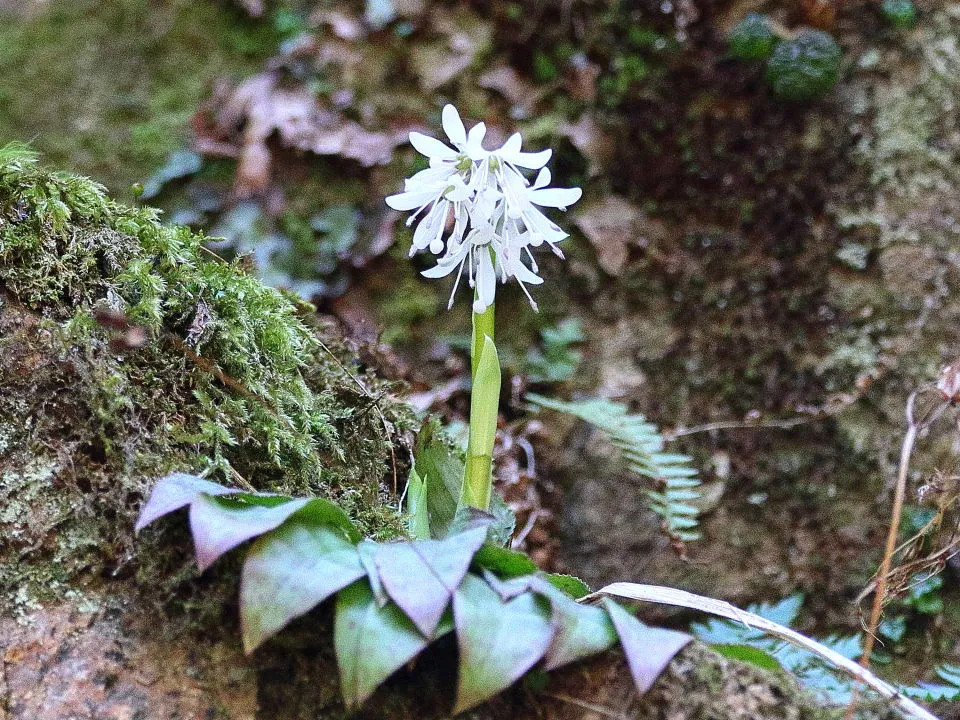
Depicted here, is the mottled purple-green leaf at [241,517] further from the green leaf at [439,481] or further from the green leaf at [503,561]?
the green leaf at [439,481]

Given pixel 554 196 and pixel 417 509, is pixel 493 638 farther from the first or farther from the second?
pixel 554 196

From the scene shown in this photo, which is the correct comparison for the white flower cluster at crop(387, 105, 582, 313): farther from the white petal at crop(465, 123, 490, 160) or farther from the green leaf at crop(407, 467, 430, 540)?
the green leaf at crop(407, 467, 430, 540)

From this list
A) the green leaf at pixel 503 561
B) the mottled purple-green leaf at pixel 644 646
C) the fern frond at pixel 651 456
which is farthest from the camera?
the fern frond at pixel 651 456

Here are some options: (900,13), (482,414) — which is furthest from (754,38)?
(482,414)

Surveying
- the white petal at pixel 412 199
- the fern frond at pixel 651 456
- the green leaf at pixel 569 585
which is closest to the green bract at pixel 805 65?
the fern frond at pixel 651 456

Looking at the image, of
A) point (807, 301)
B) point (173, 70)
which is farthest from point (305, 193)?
point (807, 301)
